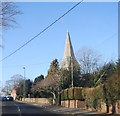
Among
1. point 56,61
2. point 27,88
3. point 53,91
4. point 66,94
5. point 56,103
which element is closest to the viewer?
point 66,94

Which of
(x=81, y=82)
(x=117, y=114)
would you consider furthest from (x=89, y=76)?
(x=117, y=114)

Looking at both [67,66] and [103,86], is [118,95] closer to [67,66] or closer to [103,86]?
[103,86]

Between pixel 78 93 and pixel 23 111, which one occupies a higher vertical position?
pixel 78 93

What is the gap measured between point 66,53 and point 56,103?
Answer: 3290 centimetres

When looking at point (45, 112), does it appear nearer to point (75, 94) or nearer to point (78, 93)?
point (78, 93)

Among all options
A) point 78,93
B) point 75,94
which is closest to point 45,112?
point 78,93

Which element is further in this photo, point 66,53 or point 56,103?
point 66,53

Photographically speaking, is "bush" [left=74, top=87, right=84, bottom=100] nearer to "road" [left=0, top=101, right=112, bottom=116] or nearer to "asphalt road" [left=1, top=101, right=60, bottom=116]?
"road" [left=0, top=101, right=112, bottom=116]

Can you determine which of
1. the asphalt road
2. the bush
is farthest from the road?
the bush

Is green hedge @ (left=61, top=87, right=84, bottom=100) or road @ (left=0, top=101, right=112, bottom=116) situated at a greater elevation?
green hedge @ (left=61, top=87, right=84, bottom=100)

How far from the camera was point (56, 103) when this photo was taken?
65000mm

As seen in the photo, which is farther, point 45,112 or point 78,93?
point 78,93

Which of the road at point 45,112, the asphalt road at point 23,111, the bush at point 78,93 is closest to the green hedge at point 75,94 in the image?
the bush at point 78,93

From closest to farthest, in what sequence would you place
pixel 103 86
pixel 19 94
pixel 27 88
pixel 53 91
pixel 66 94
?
pixel 103 86, pixel 66 94, pixel 53 91, pixel 27 88, pixel 19 94
